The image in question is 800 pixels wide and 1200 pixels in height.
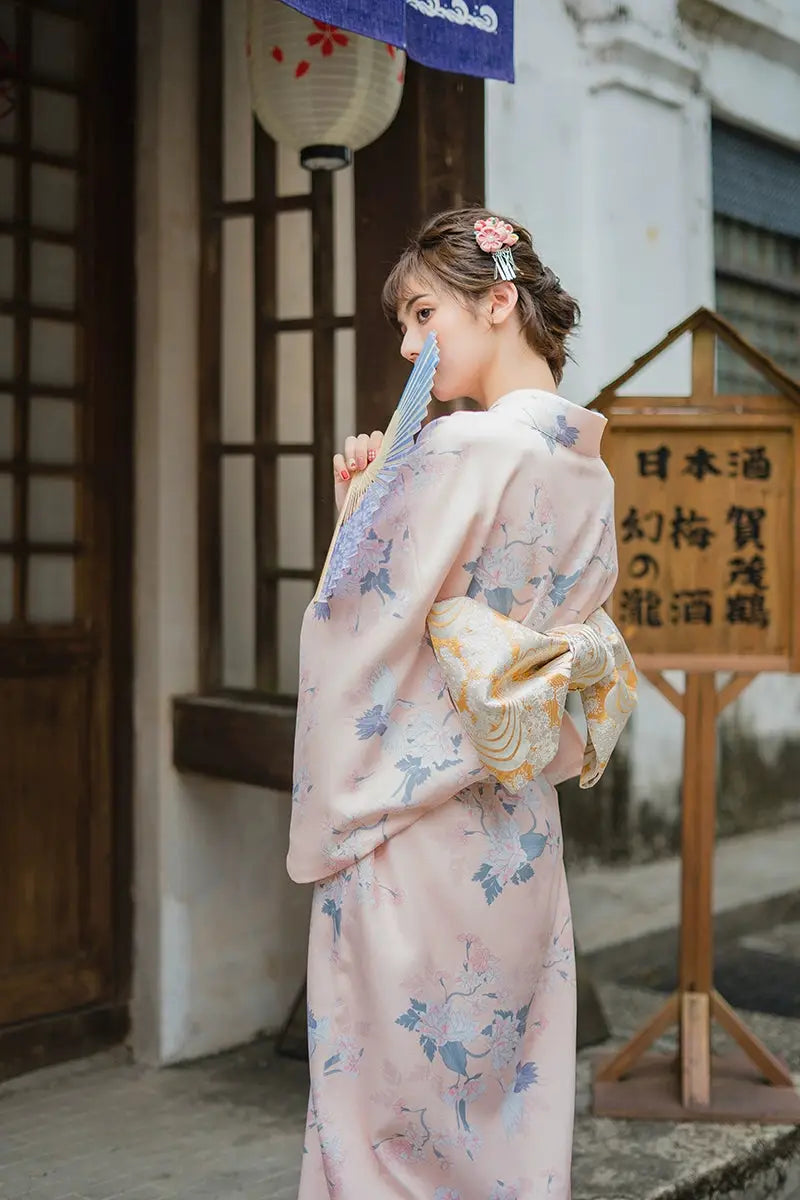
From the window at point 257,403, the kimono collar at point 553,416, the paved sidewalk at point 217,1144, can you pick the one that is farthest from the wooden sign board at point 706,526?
the kimono collar at point 553,416

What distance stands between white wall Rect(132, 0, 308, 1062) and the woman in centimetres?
200

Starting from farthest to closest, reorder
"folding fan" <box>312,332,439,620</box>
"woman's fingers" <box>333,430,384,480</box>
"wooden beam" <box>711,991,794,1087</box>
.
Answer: "wooden beam" <box>711,991,794,1087</box>, "woman's fingers" <box>333,430,384,480</box>, "folding fan" <box>312,332,439,620</box>

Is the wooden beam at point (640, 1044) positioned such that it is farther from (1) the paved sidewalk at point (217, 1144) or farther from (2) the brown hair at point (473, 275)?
(2) the brown hair at point (473, 275)

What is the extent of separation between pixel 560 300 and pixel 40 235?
7.22 ft

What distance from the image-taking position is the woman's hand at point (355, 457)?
9.01 ft

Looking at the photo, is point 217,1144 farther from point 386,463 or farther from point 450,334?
point 450,334

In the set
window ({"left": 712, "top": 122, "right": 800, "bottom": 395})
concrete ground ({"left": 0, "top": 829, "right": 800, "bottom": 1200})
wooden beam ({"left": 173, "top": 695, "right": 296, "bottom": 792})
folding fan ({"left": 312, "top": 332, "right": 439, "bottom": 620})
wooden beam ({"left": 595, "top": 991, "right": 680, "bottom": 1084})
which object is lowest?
concrete ground ({"left": 0, "top": 829, "right": 800, "bottom": 1200})

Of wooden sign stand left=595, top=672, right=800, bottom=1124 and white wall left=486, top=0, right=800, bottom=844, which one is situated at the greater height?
white wall left=486, top=0, right=800, bottom=844

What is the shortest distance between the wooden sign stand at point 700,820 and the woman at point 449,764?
1481 mm

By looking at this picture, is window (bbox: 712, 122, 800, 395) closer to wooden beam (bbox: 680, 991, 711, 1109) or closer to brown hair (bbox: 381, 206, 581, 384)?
wooden beam (bbox: 680, 991, 711, 1109)

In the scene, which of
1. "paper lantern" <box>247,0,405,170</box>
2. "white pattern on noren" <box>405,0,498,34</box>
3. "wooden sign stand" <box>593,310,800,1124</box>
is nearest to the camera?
"white pattern on noren" <box>405,0,498,34</box>

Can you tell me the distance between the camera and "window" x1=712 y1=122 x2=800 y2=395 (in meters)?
7.57

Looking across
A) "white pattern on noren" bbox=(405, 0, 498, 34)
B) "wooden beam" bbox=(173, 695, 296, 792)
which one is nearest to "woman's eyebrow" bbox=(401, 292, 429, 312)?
"white pattern on noren" bbox=(405, 0, 498, 34)

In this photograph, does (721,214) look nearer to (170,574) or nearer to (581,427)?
(170,574)
